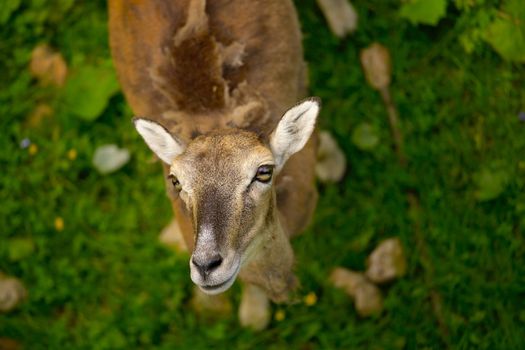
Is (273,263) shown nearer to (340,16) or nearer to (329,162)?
(329,162)

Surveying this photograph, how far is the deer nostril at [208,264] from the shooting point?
334 centimetres

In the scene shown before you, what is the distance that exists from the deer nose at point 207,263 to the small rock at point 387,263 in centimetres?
240

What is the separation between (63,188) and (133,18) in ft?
7.45

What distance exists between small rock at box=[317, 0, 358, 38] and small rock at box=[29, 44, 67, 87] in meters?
2.67

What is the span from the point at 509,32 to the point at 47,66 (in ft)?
14.3

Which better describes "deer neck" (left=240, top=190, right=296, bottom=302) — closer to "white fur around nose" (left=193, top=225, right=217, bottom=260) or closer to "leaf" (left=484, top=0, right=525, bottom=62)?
"white fur around nose" (left=193, top=225, right=217, bottom=260)

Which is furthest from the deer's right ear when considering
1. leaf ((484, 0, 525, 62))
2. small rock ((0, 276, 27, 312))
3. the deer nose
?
leaf ((484, 0, 525, 62))

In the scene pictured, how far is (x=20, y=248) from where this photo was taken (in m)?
5.96

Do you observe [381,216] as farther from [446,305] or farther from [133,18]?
[133,18]

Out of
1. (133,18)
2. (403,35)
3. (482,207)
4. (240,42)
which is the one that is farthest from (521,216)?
(133,18)

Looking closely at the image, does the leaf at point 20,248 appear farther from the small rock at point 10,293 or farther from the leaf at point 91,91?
the leaf at point 91,91

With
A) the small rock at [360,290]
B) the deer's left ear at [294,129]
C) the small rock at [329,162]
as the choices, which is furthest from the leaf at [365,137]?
the deer's left ear at [294,129]

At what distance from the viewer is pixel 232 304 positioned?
18.4ft

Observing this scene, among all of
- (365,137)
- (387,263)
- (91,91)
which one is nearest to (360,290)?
(387,263)
